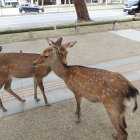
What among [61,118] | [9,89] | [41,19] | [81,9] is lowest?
[61,118]

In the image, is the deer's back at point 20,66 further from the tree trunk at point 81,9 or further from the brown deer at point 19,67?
the tree trunk at point 81,9

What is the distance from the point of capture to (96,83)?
3.67 meters

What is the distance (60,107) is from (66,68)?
1134 millimetres

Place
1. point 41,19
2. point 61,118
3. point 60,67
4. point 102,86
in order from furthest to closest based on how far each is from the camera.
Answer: point 41,19, point 61,118, point 60,67, point 102,86

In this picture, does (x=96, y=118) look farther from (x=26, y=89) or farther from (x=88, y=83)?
(x=26, y=89)

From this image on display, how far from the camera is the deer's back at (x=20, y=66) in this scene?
180 inches

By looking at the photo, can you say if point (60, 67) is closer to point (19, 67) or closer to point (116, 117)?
point (19, 67)

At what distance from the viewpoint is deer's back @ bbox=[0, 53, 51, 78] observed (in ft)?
15.0

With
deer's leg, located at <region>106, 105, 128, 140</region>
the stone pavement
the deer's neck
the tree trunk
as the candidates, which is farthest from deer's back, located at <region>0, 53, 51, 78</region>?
the tree trunk

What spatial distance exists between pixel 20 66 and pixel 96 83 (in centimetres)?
178

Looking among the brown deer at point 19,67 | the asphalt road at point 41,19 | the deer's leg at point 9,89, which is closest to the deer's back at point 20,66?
the brown deer at point 19,67

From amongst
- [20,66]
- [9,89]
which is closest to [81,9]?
[9,89]

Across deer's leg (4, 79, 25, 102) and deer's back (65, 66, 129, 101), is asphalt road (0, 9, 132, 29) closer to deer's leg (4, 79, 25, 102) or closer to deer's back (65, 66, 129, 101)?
deer's leg (4, 79, 25, 102)

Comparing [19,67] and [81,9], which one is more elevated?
[81,9]
